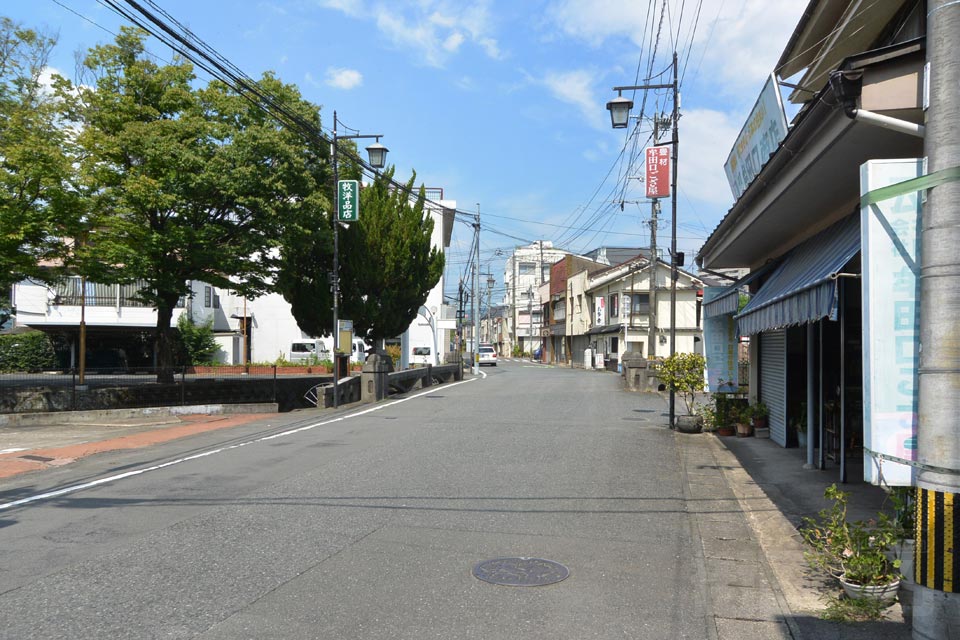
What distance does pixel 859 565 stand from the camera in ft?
15.6

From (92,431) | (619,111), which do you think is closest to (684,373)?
(619,111)

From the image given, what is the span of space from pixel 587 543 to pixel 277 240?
16390 millimetres

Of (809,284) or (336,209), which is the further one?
(336,209)

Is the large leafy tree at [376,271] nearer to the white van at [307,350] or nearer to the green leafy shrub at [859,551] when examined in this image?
the white van at [307,350]

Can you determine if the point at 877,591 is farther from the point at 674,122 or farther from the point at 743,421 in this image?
the point at 674,122

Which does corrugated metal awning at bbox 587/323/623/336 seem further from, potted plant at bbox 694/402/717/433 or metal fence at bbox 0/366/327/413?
potted plant at bbox 694/402/717/433

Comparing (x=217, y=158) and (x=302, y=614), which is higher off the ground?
(x=217, y=158)

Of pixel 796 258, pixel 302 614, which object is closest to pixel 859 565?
pixel 302 614

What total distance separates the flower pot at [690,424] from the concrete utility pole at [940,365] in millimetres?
11041

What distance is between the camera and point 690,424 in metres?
14.8

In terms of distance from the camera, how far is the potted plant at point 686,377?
1480 cm

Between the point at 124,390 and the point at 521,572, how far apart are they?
56.0 ft

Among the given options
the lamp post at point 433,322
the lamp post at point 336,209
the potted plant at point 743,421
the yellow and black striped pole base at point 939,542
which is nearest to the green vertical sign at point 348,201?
the lamp post at point 336,209

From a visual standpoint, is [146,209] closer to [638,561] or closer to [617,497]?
[617,497]
